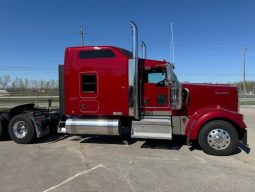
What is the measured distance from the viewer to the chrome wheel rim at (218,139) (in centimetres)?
760

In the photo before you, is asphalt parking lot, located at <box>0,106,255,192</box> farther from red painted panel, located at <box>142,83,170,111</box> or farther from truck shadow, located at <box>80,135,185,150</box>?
red painted panel, located at <box>142,83,170,111</box>

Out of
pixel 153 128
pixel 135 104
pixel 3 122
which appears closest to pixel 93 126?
pixel 135 104

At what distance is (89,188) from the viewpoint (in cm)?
516

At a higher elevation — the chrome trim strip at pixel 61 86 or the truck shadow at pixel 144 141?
the chrome trim strip at pixel 61 86

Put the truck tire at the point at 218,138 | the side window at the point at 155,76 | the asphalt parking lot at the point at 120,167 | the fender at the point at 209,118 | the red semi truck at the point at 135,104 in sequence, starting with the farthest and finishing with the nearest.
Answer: the side window at the point at 155,76, the red semi truck at the point at 135,104, the fender at the point at 209,118, the truck tire at the point at 218,138, the asphalt parking lot at the point at 120,167

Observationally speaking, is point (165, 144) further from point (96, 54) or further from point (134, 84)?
point (96, 54)

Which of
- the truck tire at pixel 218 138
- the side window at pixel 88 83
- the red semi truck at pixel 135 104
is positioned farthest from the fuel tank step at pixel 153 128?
the side window at pixel 88 83

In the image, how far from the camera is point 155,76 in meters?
8.70

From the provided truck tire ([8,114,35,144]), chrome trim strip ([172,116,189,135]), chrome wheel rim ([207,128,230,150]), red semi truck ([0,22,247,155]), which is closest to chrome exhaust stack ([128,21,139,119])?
red semi truck ([0,22,247,155])

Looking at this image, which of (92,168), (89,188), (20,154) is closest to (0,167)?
(20,154)

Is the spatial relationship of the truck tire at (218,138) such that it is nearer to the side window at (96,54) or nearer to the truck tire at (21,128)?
the side window at (96,54)

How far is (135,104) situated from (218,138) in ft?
7.81

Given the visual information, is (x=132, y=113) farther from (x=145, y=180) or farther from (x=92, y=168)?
(x=145, y=180)

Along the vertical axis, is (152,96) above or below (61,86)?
below
